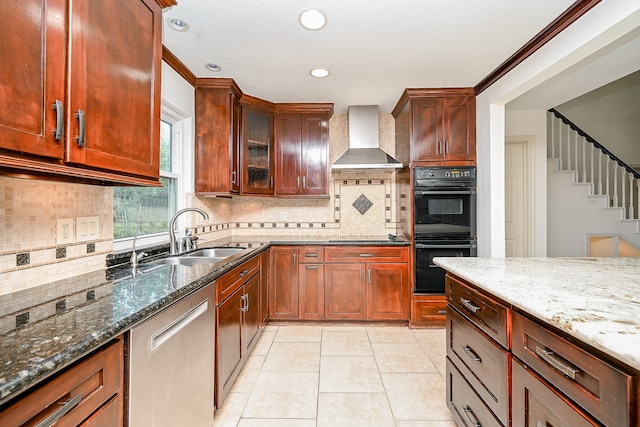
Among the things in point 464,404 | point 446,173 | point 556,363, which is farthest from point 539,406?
point 446,173

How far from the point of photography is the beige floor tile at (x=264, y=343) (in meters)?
2.59

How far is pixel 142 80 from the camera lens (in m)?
1.37

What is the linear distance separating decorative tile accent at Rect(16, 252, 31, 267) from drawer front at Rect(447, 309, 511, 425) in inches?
79.1

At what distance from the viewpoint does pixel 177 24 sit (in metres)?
1.97

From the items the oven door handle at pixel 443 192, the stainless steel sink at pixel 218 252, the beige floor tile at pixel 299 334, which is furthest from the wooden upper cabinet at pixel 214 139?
the oven door handle at pixel 443 192

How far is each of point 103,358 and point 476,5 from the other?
254 cm

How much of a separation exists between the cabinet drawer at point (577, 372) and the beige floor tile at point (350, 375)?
4.31ft

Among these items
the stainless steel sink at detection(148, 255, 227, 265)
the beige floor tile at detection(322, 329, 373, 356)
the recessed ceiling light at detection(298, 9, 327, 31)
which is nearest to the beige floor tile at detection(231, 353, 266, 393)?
the beige floor tile at detection(322, 329, 373, 356)

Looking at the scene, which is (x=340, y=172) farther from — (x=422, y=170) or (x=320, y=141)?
(x=422, y=170)

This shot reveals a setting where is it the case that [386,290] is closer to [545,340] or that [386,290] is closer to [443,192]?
[443,192]

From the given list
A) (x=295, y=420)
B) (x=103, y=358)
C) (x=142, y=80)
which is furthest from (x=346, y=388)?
(x=142, y=80)

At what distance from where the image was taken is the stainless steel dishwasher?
102 centimetres

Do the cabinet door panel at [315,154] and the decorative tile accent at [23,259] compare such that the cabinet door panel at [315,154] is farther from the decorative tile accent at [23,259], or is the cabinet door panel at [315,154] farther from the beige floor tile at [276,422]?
the decorative tile accent at [23,259]

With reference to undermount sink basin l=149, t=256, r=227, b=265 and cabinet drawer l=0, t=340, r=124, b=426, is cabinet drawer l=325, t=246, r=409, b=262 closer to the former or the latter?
undermount sink basin l=149, t=256, r=227, b=265
